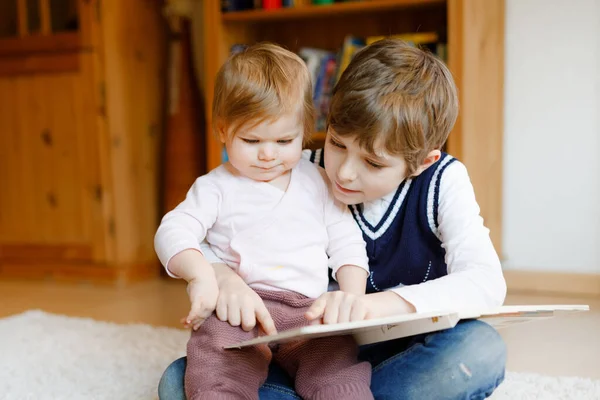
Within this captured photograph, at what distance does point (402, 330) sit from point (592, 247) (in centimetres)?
141

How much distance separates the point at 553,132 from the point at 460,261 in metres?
1.29

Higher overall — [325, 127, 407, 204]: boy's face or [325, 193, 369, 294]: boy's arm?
[325, 127, 407, 204]: boy's face

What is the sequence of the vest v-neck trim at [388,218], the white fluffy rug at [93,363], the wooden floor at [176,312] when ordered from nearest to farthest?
the vest v-neck trim at [388,218], the white fluffy rug at [93,363], the wooden floor at [176,312]

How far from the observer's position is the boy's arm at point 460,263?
2.64ft

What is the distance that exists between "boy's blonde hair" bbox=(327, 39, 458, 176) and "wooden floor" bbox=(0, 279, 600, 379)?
67 centimetres

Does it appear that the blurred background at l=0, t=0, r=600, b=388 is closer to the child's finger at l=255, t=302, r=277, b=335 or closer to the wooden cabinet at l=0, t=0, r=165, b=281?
the wooden cabinet at l=0, t=0, r=165, b=281

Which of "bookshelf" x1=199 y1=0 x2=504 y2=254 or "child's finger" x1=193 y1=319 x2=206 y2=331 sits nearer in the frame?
"child's finger" x1=193 y1=319 x2=206 y2=331

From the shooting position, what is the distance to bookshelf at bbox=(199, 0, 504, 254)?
1.82 m

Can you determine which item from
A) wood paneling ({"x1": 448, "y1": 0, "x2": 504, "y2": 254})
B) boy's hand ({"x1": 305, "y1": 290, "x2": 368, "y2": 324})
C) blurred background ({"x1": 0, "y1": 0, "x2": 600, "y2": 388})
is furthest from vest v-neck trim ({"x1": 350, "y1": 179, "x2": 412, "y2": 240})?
wood paneling ({"x1": 448, "y1": 0, "x2": 504, "y2": 254})

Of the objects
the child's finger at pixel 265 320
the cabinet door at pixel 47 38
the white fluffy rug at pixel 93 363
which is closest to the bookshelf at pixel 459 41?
the cabinet door at pixel 47 38

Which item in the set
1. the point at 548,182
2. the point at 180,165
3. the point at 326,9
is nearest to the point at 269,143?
the point at 326,9

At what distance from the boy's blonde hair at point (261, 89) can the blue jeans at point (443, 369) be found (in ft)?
1.13

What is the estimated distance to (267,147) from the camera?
892mm

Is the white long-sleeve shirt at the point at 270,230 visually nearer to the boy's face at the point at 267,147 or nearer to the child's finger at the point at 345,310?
the boy's face at the point at 267,147
